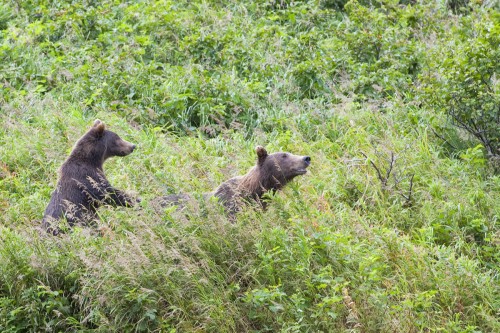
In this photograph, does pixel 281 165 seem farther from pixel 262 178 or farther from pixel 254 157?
pixel 254 157

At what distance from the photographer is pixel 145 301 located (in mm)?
7121

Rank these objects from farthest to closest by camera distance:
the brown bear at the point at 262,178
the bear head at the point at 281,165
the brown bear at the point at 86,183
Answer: the bear head at the point at 281,165 → the brown bear at the point at 262,178 → the brown bear at the point at 86,183

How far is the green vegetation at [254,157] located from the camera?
715cm

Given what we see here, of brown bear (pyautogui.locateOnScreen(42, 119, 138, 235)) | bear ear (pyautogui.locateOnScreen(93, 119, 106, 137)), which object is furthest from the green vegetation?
bear ear (pyautogui.locateOnScreen(93, 119, 106, 137))

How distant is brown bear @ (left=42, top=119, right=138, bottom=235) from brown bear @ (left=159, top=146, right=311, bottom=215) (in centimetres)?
70

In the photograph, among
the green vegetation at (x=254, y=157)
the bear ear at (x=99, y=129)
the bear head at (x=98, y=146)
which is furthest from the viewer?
the bear ear at (x=99, y=129)

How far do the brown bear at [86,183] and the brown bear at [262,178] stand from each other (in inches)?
27.6

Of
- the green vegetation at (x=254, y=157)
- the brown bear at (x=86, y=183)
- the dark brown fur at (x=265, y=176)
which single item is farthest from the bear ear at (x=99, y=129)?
the dark brown fur at (x=265, y=176)

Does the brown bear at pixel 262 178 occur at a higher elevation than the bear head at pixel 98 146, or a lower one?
lower

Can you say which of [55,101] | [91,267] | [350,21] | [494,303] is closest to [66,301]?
[91,267]

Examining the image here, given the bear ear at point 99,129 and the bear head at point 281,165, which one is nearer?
the bear head at point 281,165

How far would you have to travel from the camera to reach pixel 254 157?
1041 centimetres

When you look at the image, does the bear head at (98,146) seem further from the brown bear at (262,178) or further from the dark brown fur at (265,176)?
the dark brown fur at (265,176)

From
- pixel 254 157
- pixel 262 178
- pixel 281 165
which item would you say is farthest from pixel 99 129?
pixel 281 165
